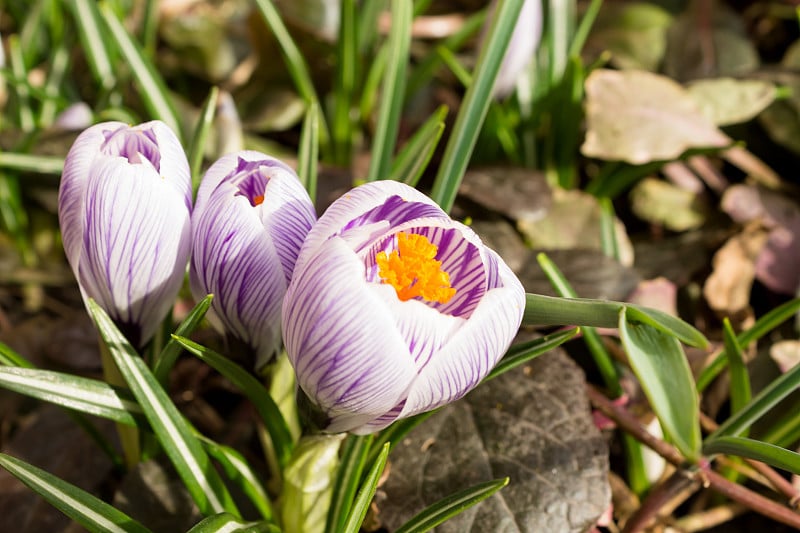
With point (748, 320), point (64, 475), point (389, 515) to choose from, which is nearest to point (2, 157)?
point (64, 475)

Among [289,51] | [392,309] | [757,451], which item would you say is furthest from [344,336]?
[289,51]

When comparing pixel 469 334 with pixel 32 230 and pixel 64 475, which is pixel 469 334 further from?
pixel 32 230

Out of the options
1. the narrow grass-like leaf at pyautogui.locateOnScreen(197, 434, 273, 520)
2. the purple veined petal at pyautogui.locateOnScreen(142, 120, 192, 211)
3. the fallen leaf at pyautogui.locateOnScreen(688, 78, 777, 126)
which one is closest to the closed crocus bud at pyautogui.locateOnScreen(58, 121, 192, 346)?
the purple veined petal at pyautogui.locateOnScreen(142, 120, 192, 211)

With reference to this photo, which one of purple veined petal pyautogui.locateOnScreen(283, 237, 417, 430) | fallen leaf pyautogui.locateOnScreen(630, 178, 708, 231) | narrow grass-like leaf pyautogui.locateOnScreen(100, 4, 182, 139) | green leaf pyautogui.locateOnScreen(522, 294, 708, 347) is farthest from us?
fallen leaf pyautogui.locateOnScreen(630, 178, 708, 231)

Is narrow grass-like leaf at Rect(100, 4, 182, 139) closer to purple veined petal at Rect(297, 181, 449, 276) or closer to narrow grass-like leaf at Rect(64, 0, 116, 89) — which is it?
narrow grass-like leaf at Rect(64, 0, 116, 89)

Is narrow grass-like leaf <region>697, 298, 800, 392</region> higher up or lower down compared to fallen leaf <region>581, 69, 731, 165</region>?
lower down

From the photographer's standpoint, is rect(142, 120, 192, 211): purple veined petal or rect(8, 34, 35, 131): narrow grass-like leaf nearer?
rect(142, 120, 192, 211): purple veined petal

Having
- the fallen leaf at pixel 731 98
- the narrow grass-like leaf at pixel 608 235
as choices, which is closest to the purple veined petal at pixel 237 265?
the narrow grass-like leaf at pixel 608 235

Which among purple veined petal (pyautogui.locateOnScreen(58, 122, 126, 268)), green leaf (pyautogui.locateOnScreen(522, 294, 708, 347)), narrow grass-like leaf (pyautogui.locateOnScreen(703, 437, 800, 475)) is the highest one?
purple veined petal (pyautogui.locateOnScreen(58, 122, 126, 268))
